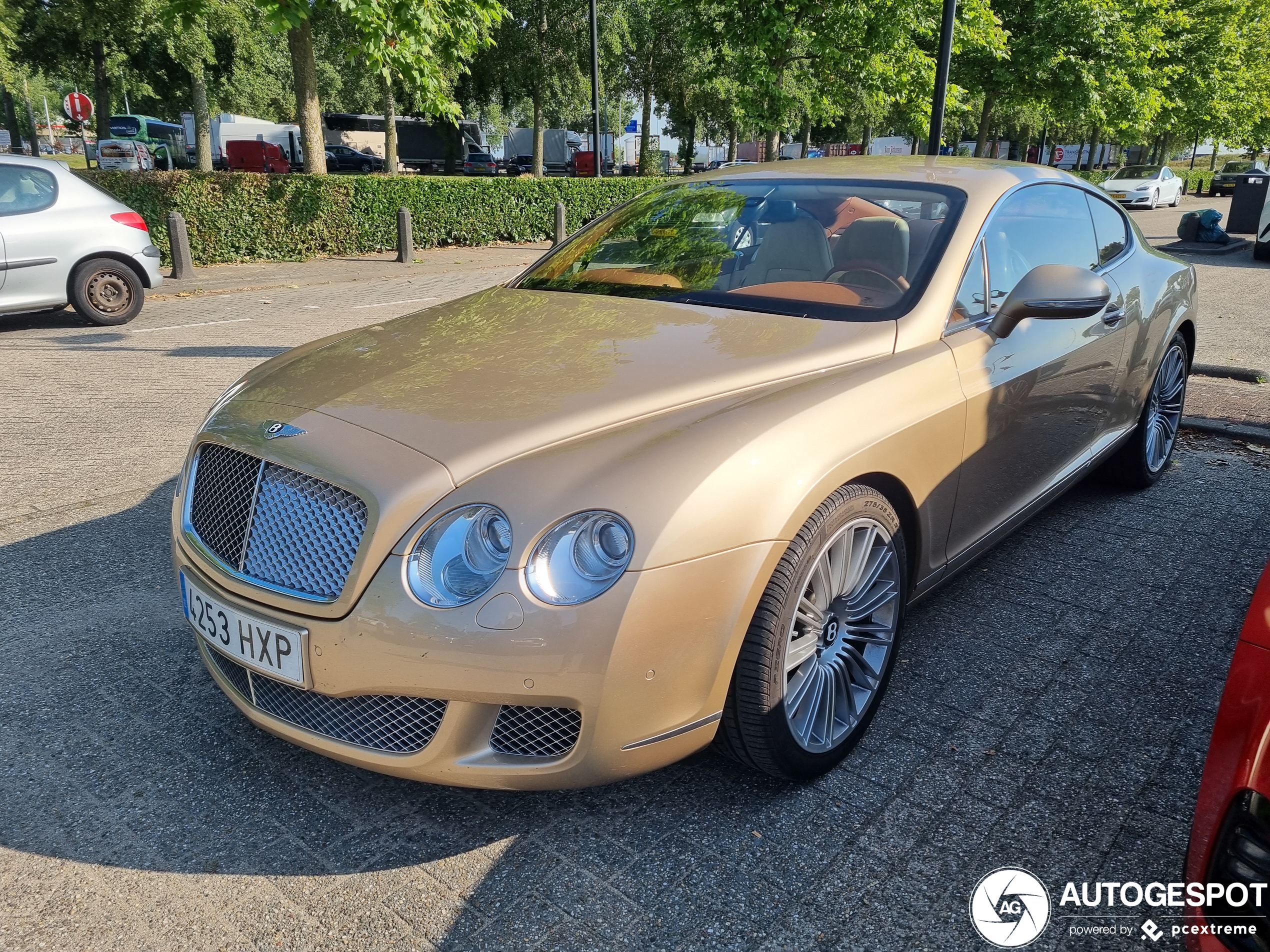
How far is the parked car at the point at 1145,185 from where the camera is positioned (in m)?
31.4

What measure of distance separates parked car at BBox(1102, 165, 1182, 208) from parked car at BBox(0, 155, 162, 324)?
95.5 feet

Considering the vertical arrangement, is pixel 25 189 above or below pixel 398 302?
above

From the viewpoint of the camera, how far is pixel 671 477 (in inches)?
81.7

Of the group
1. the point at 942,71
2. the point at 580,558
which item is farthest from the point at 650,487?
the point at 942,71

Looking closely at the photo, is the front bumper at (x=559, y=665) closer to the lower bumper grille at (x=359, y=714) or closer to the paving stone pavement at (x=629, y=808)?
the lower bumper grille at (x=359, y=714)

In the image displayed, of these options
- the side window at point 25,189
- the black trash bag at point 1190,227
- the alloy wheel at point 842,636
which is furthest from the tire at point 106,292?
the black trash bag at point 1190,227

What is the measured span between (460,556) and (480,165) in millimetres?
46015

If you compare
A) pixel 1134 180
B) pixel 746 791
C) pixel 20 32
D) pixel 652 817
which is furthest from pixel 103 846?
pixel 1134 180

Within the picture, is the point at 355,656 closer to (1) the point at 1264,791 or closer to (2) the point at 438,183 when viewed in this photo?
(1) the point at 1264,791

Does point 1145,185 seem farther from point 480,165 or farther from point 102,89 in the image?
point 102,89

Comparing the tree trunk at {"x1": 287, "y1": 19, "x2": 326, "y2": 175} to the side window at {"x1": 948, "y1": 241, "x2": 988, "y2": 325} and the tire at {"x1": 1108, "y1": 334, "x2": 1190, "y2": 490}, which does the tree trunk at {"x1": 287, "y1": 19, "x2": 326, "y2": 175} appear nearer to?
the tire at {"x1": 1108, "y1": 334, "x2": 1190, "y2": 490}

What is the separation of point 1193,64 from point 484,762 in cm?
3271

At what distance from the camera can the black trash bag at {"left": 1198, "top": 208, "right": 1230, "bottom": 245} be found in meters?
18.4

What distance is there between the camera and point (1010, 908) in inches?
84.2
